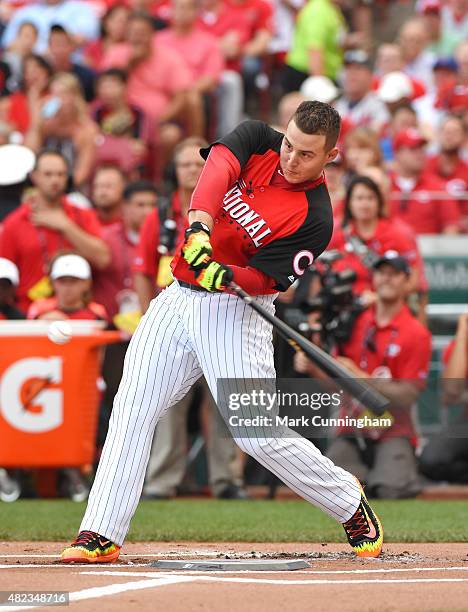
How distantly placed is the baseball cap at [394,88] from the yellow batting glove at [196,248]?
8.94 m

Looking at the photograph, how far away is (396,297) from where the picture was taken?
10.4 m

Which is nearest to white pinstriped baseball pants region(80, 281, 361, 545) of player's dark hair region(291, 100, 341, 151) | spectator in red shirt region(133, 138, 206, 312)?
player's dark hair region(291, 100, 341, 151)

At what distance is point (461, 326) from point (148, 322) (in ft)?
14.2

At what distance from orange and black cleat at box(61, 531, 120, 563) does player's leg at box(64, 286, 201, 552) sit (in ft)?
0.09

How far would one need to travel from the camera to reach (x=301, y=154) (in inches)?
246

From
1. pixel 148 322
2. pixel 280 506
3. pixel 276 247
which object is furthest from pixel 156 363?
pixel 280 506

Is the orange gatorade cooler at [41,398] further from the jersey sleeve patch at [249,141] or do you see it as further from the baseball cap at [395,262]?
the jersey sleeve patch at [249,141]

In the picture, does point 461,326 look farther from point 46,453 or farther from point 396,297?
point 46,453

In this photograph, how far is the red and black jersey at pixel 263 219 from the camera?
6.35 metres

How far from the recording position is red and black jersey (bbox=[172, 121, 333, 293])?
6348 mm

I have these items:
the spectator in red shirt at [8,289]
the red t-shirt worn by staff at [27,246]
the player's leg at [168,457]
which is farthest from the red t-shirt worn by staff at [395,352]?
the spectator in red shirt at [8,289]

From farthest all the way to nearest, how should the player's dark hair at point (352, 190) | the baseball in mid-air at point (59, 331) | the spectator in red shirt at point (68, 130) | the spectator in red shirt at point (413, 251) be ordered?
the spectator in red shirt at point (68, 130) → the spectator in red shirt at point (413, 251) → the player's dark hair at point (352, 190) → the baseball in mid-air at point (59, 331)

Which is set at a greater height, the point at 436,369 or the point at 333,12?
the point at 333,12

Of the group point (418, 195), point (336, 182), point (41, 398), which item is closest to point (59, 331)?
point (41, 398)
